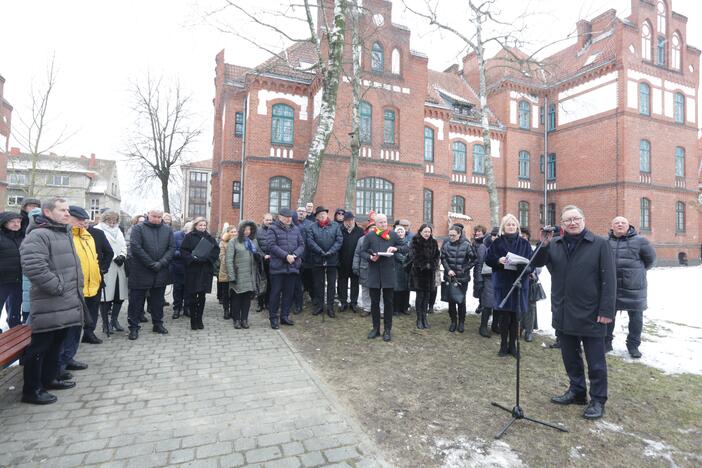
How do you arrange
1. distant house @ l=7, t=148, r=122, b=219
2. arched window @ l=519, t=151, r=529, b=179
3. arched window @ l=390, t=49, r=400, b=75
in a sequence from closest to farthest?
arched window @ l=390, t=49, r=400, b=75, arched window @ l=519, t=151, r=529, b=179, distant house @ l=7, t=148, r=122, b=219

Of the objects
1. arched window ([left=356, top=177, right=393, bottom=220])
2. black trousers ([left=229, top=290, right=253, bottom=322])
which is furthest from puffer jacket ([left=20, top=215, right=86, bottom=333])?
arched window ([left=356, top=177, right=393, bottom=220])

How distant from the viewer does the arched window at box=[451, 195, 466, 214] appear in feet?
86.0

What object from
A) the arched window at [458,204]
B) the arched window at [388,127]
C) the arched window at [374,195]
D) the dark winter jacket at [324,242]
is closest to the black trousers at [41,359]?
the dark winter jacket at [324,242]

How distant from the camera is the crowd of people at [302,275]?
3639 millimetres

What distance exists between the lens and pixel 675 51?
2444 centimetres

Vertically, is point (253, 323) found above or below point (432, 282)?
below

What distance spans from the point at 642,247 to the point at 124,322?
8363 mm

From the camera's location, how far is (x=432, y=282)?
6758 mm

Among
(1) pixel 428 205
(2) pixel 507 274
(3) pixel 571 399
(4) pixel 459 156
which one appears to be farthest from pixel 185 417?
(4) pixel 459 156

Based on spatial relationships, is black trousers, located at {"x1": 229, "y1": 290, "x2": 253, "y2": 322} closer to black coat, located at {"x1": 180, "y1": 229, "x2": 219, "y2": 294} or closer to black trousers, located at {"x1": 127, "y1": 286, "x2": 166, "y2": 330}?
black coat, located at {"x1": 180, "y1": 229, "x2": 219, "y2": 294}

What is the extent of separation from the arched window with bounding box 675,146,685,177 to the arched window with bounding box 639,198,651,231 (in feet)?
10.8

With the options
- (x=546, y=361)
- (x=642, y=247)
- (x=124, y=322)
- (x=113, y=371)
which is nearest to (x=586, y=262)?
(x=546, y=361)

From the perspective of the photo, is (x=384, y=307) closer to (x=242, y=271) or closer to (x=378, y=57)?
(x=242, y=271)

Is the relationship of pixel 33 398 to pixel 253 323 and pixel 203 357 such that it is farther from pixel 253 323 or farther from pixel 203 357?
pixel 253 323
